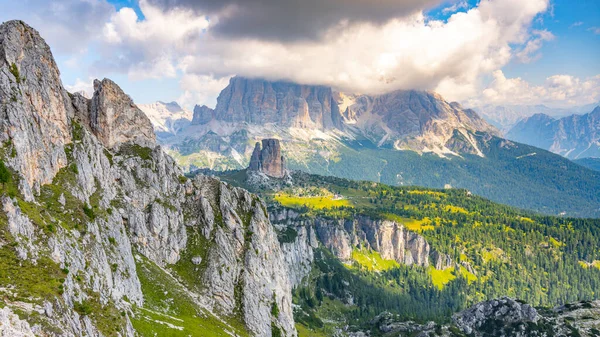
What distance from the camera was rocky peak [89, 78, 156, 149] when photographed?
124562 millimetres

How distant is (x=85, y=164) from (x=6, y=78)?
2489cm

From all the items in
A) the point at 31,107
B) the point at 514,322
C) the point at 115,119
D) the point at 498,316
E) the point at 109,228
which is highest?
the point at 115,119

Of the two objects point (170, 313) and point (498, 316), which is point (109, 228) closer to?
point (170, 313)

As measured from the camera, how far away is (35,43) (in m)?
98.9

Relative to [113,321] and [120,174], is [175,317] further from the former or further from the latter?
[120,174]

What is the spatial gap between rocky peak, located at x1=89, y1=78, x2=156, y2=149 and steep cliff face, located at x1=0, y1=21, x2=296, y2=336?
13.5 inches

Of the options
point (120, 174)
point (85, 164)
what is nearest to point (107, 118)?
point (120, 174)

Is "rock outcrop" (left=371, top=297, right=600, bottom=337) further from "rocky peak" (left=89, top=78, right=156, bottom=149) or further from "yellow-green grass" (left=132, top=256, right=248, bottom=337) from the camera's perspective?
"rocky peak" (left=89, top=78, right=156, bottom=149)

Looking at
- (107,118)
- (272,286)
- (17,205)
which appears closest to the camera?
(17,205)

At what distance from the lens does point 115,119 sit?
129 metres

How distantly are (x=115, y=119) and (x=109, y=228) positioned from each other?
47235 millimetres

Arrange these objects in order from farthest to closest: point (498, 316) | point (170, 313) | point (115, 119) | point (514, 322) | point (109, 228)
→ point (498, 316) → point (514, 322) → point (115, 119) → point (170, 313) → point (109, 228)

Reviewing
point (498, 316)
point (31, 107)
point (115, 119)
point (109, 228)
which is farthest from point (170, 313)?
point (498, 316)

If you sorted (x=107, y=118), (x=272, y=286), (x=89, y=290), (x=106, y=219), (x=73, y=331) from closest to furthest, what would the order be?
(x=73, y=331)
(x=89, y=290)
(x=106, y=219)
(x=107, y=118)
(x=272, y=286)
